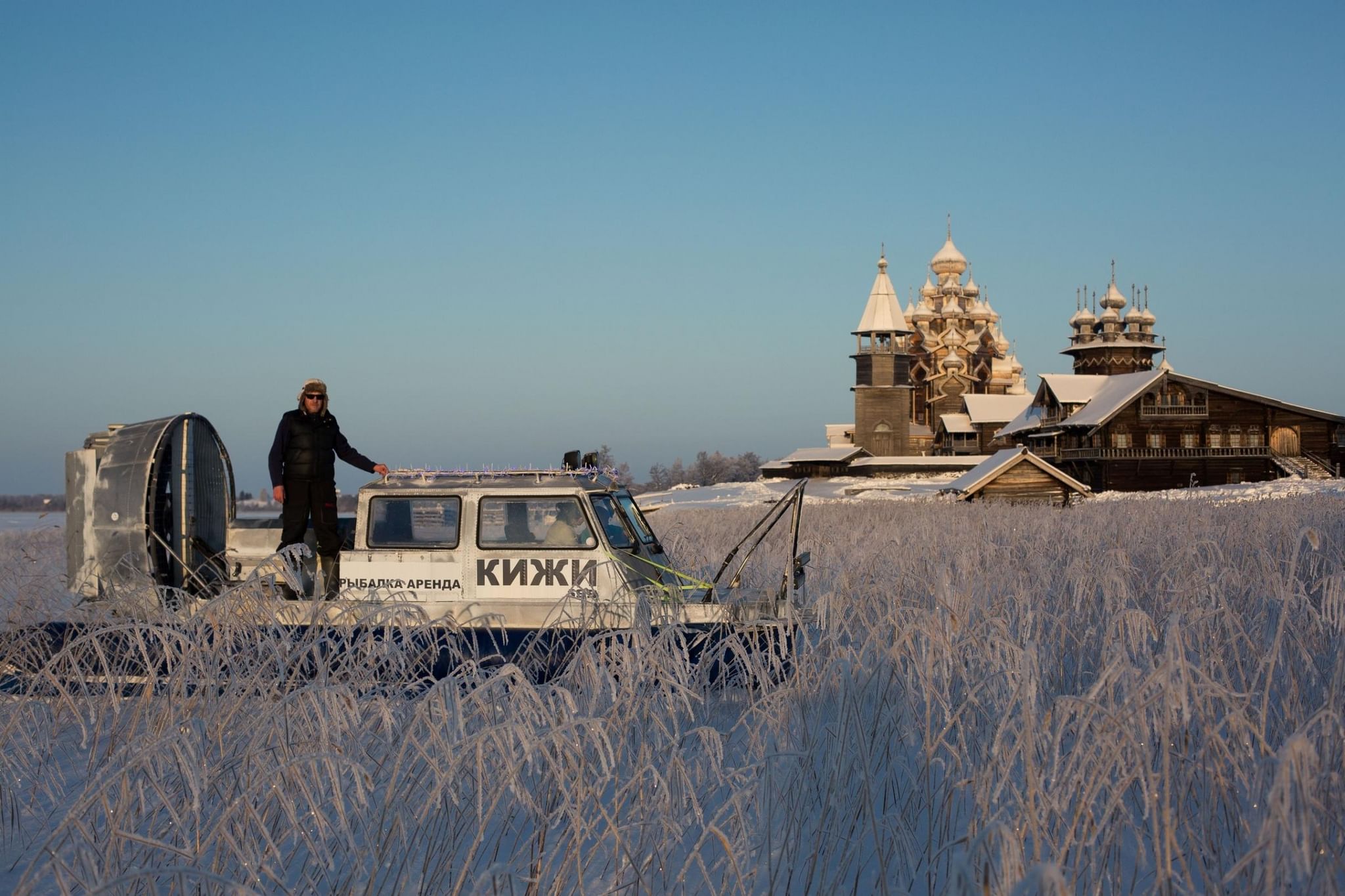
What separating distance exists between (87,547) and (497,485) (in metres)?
2.85

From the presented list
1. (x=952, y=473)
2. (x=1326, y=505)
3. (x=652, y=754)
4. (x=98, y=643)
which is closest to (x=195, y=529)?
(x=98, y=643)

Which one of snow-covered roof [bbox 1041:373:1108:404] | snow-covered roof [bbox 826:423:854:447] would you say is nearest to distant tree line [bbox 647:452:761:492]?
snow-covered roof [bbox 826:423:854:447]

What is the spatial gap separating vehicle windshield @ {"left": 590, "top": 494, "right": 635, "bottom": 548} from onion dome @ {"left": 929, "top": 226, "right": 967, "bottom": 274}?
266 ft

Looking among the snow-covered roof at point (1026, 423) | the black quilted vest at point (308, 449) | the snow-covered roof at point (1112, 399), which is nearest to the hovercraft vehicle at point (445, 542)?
the black quilted vest at point (308, 449)

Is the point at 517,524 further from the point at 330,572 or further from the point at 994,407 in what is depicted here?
the point at 994,407

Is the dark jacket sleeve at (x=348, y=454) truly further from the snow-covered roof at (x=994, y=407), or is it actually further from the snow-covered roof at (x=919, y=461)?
the snow-covered roof at (x=994, y=407)

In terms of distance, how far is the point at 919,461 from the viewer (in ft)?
202

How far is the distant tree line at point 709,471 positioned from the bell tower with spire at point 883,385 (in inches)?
1032

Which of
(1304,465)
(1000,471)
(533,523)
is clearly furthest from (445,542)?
(1304,465)

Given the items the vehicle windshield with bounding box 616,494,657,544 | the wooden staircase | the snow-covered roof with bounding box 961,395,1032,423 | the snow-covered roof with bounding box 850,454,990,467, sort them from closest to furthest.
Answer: the vehicle windshield with bounding box 616,494,657,544
the wooden staircase
the snow-covered roof with bounding box 850,454,990,467
the snow-covered roof with bounding box 961,395,1032,423

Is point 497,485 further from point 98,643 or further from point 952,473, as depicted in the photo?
point 952,473

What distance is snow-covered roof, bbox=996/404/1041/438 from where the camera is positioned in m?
52.8

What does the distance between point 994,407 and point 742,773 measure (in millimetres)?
66209

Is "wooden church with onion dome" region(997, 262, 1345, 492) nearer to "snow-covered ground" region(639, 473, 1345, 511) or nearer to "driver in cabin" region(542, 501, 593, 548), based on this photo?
"snow-covered ground" region(639, 473, 1345, 511)
